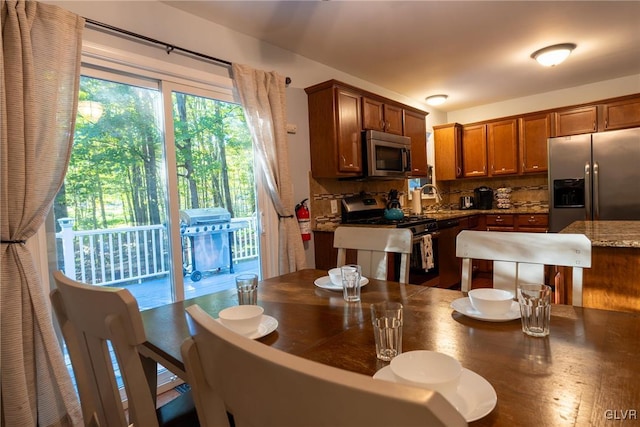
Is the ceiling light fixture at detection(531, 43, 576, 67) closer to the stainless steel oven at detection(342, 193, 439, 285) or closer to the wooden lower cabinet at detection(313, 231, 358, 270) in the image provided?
the stainless steel oven at detection(342, 193, 439, 285)

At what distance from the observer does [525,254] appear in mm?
1322

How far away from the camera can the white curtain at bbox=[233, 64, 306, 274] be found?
255 centimetres

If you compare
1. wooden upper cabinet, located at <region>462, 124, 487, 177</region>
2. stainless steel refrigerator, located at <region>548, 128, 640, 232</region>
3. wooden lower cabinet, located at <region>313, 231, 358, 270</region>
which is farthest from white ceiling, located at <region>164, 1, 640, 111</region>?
wooden lower cabinet, located at <region>313, 231, 358, 270</region>

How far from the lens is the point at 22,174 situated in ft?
5.12

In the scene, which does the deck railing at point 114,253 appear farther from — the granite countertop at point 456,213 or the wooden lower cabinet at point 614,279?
the wooden lower cabinet at point 614,279

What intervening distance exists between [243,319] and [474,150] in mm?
4842

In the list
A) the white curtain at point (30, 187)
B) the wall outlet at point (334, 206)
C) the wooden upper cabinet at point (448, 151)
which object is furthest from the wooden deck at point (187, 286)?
the wooden upper cabinet at point (448, 151)

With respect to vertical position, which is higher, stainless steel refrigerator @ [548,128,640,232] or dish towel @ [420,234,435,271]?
Answer: stainless steel refrigerator @ [548,128,640,232]

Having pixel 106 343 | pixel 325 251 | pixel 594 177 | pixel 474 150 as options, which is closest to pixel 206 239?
pixel 325 251

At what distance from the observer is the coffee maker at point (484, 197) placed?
16.5 feet

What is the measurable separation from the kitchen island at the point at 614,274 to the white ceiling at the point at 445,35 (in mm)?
1741

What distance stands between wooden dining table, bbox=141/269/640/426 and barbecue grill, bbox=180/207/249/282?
116 centimetres

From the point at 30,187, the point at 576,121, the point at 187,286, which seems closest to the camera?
the point at 30,187

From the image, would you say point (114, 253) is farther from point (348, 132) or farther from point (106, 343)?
point (348, 132)
